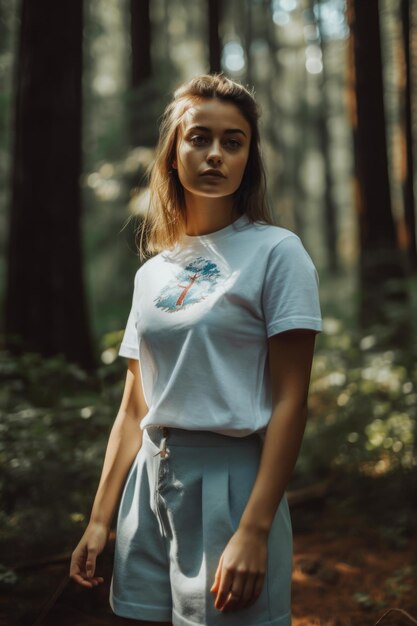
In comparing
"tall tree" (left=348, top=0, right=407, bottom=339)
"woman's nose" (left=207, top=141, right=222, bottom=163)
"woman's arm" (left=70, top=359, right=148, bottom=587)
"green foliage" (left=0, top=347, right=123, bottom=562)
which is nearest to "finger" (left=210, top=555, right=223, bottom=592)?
"woman's arm" (left=70, top=359, right=148, bottom=587)

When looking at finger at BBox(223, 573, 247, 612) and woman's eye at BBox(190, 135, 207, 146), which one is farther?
woman's eye at BBox(190, 135, 207, 146)

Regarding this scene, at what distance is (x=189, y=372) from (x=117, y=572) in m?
0.71

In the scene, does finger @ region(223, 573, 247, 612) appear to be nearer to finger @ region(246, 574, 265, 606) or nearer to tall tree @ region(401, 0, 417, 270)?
finger @ region(246, 574, 265, 606)

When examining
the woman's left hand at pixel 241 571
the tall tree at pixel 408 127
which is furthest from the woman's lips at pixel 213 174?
the tall tree at pixel 408 127

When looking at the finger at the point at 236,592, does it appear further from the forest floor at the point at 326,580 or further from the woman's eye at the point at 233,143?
the woman's eye at the point at 233,143

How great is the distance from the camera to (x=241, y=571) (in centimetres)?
178

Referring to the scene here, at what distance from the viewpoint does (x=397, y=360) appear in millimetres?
6547

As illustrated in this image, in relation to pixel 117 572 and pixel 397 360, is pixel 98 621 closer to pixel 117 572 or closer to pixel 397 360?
pixel 117 572

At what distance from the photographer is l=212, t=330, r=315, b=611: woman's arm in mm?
1789

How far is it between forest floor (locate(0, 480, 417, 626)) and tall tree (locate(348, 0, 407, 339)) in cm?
434

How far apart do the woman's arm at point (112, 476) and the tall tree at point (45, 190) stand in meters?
5.00

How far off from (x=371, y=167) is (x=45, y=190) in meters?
4.94

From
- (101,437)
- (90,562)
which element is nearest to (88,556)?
(90,562)

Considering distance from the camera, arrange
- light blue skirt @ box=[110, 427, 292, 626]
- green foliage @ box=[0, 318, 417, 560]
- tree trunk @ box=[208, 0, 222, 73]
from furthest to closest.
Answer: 1. tree trunk @ box=[208, 0, 222, 73]
2. green foliage @ box=[0, 318, 417, 560]
3. light blue skirt @ box=[110, 427, 292, 626]
